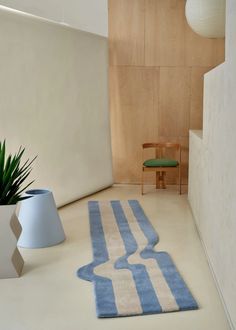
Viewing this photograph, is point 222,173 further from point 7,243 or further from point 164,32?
point 164,32

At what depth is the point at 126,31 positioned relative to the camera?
6.18m

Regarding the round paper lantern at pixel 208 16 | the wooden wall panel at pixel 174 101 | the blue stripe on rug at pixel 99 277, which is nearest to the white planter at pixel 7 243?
the blue stripe on rug at pixel 99 277

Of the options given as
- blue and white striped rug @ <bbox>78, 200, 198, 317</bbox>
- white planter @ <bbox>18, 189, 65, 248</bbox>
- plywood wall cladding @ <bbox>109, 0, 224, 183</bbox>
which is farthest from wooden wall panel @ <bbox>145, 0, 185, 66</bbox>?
white planter @ <bbox>18, 189, 65, 248</bbox>

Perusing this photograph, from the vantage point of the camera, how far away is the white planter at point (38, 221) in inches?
148

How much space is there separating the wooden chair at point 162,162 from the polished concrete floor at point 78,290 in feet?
4.02

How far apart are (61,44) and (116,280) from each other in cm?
289

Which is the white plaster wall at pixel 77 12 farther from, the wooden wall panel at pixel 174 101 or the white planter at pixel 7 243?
the white planter at pixel 7 243

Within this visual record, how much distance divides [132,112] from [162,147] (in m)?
0.65

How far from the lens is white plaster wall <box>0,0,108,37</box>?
582cm

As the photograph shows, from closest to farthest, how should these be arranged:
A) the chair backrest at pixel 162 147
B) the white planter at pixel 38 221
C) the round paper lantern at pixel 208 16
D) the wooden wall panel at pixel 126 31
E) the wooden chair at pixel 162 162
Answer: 1. the white planter at pixel 38 221
2. the round paper lantern at pixel 208 16
3. the wooden chair at pixel 162 162
4. the chair backrest at pixel 162 147
5. the wooden wall panel at pixel 126 31

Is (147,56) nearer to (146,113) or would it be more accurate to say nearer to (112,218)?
(146,113)

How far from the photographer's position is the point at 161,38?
6148 mm

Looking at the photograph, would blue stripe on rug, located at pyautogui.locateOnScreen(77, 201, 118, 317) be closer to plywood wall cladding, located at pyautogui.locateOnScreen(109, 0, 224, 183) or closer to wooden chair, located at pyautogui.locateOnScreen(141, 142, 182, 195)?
wooden chair, located at pyautogui.locateOnScreen(141, 142, 182, 195)

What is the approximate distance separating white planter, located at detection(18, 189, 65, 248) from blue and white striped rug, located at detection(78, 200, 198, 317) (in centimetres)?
38
